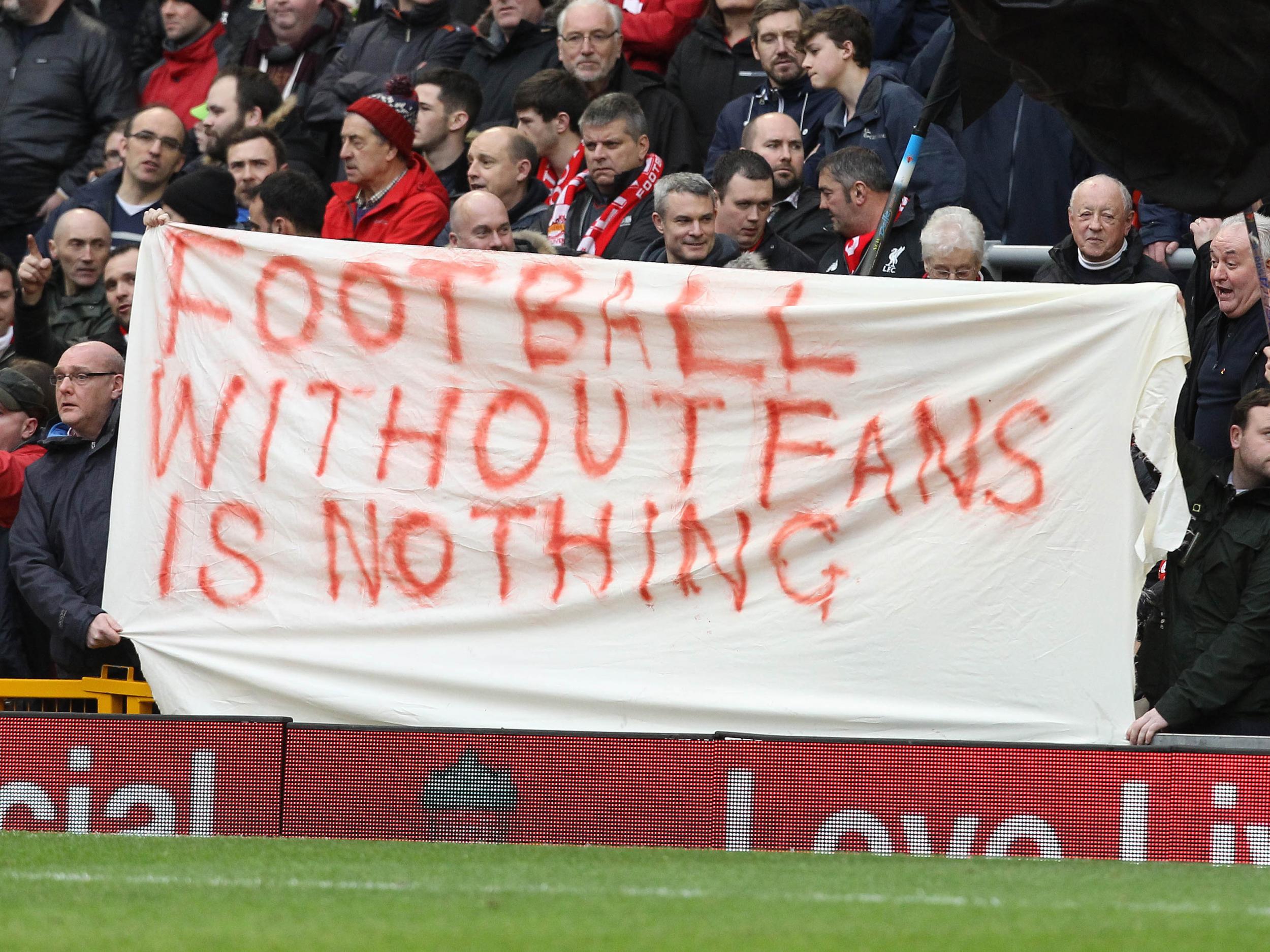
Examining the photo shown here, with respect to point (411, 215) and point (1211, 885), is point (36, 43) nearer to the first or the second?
point (411, 215)

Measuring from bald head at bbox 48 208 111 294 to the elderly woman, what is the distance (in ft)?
14.4

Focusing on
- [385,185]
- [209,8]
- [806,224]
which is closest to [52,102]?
[209,8]

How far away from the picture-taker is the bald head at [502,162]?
390 inches

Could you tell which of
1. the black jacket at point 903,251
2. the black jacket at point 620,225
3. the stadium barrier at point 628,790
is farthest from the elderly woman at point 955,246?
the stadium barrier at point 628,790

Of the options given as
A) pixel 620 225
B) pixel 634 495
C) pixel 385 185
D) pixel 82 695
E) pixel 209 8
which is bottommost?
pixel 82 695

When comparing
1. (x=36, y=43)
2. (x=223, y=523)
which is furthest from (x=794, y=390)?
(x=36, y=43)

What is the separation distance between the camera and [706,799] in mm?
6152

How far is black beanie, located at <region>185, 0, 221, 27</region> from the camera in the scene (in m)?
13.1

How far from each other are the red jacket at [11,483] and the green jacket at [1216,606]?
433 cm

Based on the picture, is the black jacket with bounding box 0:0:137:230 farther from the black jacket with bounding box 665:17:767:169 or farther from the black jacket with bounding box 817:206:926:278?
the black jacket with bounding box 817:206:926:278

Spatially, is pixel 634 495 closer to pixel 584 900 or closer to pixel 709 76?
pixel 584 900

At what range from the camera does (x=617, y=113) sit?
9516 mm

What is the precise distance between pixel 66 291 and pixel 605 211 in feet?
9.34

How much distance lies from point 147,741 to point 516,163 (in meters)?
4.30
